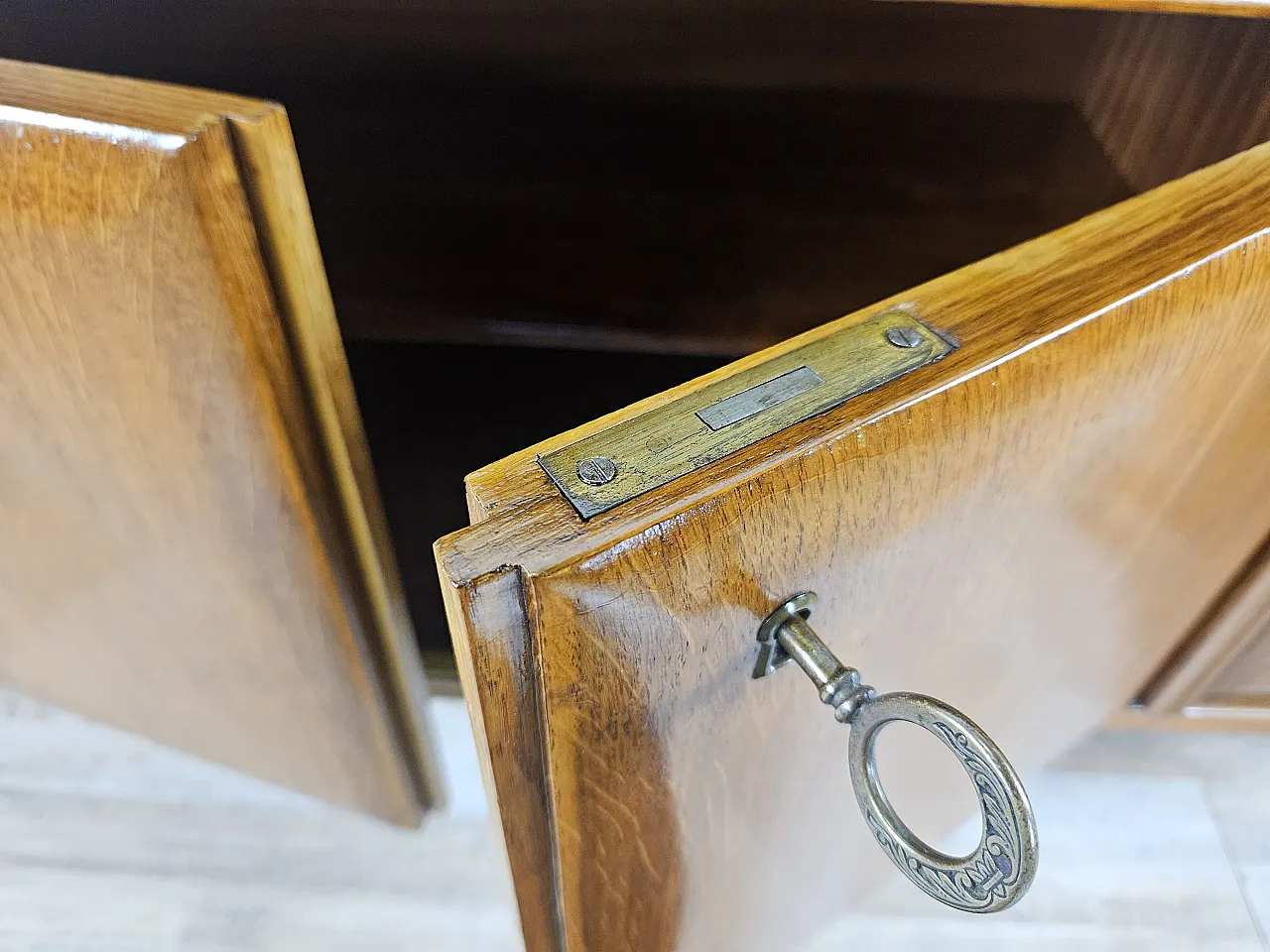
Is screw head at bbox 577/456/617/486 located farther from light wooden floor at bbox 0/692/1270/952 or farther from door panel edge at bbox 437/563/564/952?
light wooden floor at bbox 0/692/1270/952

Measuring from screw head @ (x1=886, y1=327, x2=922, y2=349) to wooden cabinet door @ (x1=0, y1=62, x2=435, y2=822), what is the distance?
18cm

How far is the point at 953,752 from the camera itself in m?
0.25

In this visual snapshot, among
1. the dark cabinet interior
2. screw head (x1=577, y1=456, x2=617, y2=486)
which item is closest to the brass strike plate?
screw head (x1=577, y1=456, x2=617, y2=486)

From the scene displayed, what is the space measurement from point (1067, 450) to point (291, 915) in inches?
24.9

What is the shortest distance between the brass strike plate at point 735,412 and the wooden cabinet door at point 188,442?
135mm

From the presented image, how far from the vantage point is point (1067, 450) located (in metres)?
0.28

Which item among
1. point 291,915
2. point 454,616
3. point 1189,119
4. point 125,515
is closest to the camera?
point 454,616

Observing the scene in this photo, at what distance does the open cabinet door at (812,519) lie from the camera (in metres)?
0.22

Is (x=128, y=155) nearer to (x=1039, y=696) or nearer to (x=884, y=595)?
(x=884, y=595)

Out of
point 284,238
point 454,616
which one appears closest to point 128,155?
point 284,238

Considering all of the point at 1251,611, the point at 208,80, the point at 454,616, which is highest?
the point at 208,80

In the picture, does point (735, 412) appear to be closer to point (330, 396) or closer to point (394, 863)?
point (330, 396)

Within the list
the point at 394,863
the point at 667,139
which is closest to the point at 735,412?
the point at 667,139

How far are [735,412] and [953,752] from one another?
4.2 inches
